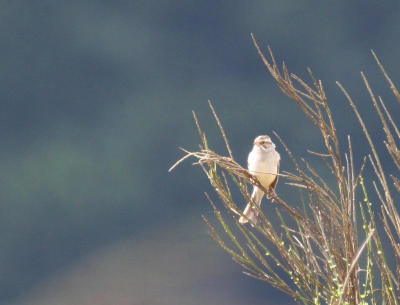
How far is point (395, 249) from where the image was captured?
142 cm

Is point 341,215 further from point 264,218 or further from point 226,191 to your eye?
point 226,191

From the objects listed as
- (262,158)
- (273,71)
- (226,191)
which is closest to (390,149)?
(273,71)

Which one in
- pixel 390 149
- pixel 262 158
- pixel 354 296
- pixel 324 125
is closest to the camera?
pixel 390 149

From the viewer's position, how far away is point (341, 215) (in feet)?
4.95

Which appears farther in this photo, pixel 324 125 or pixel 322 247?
pixel 322 247

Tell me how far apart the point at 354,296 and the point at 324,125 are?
1.34 feet

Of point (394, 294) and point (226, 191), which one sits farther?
point (226, 191)

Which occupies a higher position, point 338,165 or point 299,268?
point 338,165

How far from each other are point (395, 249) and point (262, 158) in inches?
57.5

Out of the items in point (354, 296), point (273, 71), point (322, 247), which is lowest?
point (354, 296)

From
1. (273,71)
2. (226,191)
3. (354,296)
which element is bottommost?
(354,296)

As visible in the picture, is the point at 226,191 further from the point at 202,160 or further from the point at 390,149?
the point at 390,149

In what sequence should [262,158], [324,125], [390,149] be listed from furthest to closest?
[262,158], [324,125], [390,149]

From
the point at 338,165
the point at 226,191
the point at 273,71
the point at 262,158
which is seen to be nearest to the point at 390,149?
the point at 338,165
